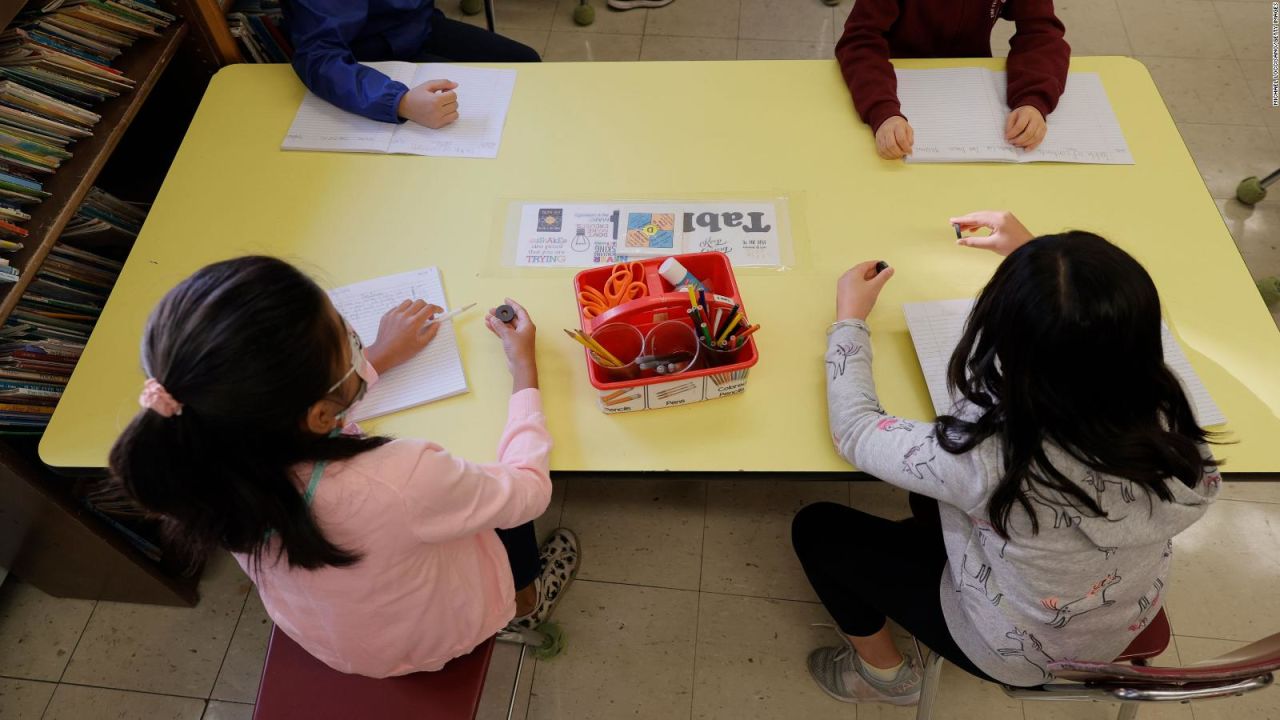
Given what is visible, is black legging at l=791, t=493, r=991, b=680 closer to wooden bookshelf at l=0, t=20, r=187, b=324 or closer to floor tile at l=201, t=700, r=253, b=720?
floor tile at l=201, t=700, r=253, b=720

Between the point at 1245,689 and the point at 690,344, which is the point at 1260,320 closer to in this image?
the point at 1245,689

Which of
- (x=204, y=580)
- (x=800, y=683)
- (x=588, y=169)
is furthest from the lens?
(x=204, y=580)

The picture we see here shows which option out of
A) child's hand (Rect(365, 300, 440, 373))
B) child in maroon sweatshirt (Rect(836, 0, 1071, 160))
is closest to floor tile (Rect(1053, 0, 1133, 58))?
child in maroon sweatshirt (Rect(836, 0, 1071, 160))

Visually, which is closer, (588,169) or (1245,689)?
(1245,689)

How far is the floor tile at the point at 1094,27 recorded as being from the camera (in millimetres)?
2732

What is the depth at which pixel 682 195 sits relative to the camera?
1.35 m

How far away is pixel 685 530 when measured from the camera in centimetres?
180

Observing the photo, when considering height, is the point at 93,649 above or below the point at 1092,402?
below

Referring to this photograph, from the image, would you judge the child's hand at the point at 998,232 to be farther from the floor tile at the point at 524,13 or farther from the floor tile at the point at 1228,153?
the floor tile at the point at 524,13

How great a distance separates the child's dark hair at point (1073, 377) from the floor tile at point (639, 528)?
91cm

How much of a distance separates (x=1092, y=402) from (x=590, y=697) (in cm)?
116

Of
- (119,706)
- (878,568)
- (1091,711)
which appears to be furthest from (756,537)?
(119,706)

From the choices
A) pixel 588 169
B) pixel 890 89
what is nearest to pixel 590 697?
pixel 588 169

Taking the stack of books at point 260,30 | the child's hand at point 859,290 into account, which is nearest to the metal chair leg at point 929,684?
the child's hand at point 859,290
